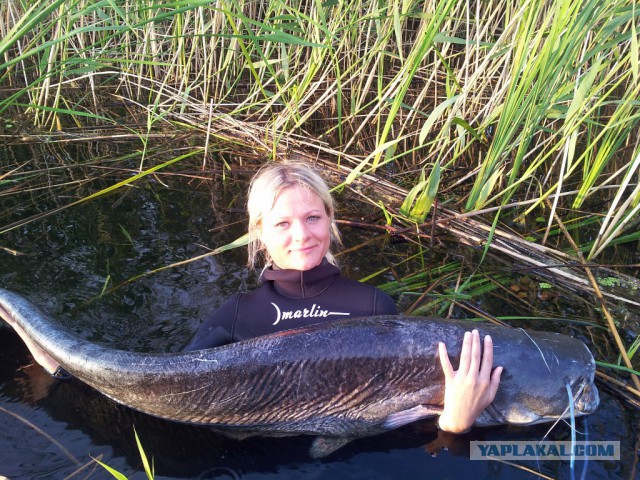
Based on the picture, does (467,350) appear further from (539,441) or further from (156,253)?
(156,253)

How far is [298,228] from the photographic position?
261cm

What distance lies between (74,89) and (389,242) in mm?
5165

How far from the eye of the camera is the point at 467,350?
7.33ft

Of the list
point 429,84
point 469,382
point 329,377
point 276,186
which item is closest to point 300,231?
point 276,186

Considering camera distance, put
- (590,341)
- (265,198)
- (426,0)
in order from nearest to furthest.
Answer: (265,198) → (590,341) → (426,0)

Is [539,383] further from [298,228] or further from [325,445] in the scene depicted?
[298,228]

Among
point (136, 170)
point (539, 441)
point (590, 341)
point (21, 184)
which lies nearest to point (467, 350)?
point (539, 441)

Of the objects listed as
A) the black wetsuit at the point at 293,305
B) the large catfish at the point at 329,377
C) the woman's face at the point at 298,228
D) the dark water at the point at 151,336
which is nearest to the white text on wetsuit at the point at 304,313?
the black wetsuit at the point at 293,305

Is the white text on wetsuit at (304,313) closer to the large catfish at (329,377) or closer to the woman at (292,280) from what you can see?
the woman at (292,280)

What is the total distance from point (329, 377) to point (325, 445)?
0.27 m

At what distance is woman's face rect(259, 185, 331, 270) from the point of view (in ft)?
8.63

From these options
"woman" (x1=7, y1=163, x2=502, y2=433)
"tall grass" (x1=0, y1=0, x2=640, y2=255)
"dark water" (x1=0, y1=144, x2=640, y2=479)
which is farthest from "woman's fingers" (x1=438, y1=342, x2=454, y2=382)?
"tall grass" (x1=0, y1=0, x2=640, y2=255)

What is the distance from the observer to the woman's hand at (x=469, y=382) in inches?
87.1

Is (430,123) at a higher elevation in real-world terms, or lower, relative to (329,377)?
higher
